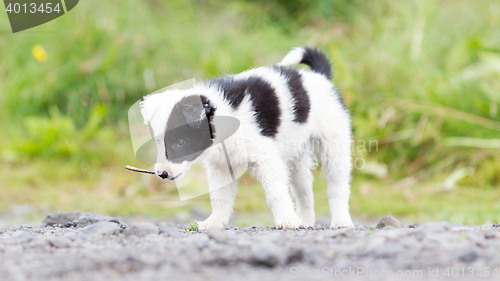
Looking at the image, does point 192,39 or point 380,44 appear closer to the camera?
point 380,44

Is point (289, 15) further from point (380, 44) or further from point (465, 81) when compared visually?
point (465, 81)

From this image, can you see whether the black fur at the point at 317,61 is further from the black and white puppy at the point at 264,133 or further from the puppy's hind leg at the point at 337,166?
the puppy's hind leg at the point at 337,166

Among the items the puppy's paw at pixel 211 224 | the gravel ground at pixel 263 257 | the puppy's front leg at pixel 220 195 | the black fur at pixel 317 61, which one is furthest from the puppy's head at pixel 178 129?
the black fur at pixel 317 61

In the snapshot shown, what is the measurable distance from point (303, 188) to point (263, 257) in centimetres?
220

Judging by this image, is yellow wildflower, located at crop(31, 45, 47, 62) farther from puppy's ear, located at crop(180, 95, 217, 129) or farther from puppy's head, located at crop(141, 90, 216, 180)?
puppy's ear, located at crop(180, 95, 217, 129)

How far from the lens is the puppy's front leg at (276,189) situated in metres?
3.65

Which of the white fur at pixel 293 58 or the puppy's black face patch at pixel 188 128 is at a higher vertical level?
the white fur at pixel 293 58

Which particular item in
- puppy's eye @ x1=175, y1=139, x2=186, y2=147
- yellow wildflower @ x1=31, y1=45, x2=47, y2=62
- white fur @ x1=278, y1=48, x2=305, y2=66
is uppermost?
white fur @ x1=278, y1=48, x2=305, y2=66

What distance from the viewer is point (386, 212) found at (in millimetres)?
5801

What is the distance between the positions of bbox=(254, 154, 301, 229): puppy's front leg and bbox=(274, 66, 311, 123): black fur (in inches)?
16.7

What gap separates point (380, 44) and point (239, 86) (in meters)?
4.89

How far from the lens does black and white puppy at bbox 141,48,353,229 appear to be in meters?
3.46

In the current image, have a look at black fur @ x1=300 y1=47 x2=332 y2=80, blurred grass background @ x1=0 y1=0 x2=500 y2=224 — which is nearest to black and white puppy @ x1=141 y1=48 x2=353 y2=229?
black fur @ x1=300 y1=47 x2=332 y2=80

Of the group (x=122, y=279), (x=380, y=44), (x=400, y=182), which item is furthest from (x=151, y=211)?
(x=380, y=44)
